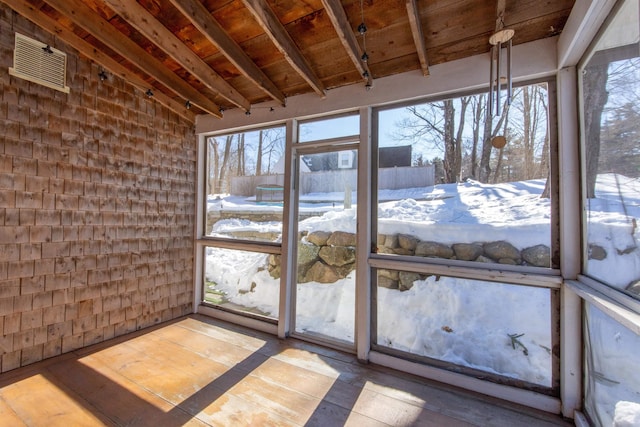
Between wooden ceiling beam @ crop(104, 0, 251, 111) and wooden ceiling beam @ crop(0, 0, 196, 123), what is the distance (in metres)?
0.89

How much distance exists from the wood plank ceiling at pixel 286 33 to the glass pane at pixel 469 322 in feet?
6.15

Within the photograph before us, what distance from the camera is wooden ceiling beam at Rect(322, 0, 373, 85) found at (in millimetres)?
1833

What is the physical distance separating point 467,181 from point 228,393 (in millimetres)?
2552

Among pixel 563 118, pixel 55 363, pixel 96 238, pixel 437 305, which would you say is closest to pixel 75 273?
pixel 96 238

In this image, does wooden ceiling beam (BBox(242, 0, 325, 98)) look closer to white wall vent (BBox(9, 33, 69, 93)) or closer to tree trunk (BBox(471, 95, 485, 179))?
tree trunk (BBox(471, 95, 485, 179))

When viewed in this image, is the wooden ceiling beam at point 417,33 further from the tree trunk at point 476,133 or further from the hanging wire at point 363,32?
the tree trunk at point 476,133

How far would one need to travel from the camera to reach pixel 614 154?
1.53m

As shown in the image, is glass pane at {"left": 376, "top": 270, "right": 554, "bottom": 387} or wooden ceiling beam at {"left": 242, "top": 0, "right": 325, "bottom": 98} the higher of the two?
wooden ceiling beam at {"left": 242, "top": 0, "right": 325, "bottom": 98}

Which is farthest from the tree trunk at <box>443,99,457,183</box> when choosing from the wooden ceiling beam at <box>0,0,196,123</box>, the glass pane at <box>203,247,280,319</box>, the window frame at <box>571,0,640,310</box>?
the wooden ceiling beam at <box>0,0,196,123</box>

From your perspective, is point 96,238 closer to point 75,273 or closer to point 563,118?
point 75,273

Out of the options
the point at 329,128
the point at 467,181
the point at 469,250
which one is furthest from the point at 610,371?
the point at 329,128

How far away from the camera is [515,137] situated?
7.34ft

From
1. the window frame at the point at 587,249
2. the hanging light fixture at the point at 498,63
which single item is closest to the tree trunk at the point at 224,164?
the hanging light fixture at the point at 498,63

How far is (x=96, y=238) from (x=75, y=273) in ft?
1.22
